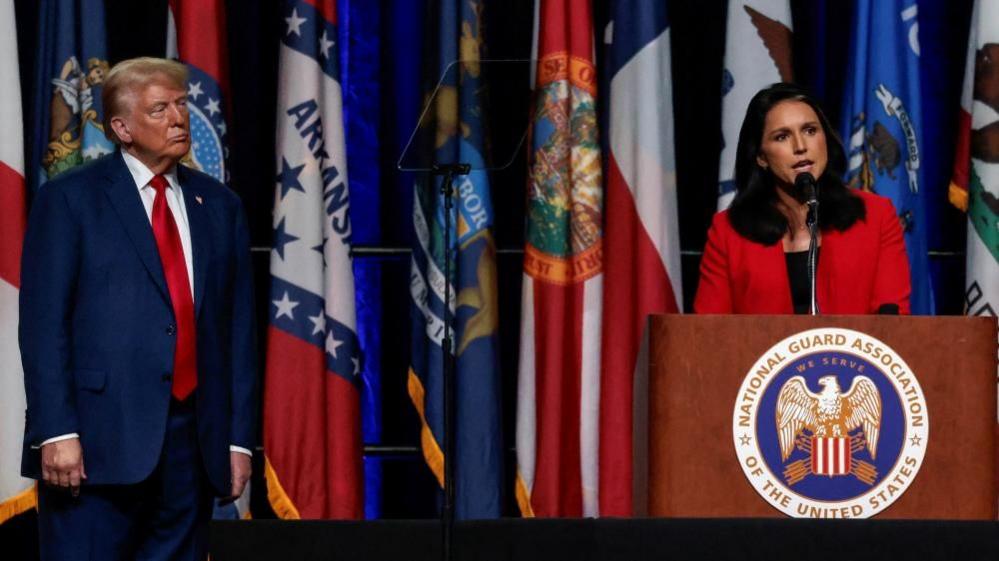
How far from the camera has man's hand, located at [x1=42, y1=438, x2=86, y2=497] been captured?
274cm

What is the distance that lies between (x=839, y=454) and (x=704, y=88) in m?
2.62

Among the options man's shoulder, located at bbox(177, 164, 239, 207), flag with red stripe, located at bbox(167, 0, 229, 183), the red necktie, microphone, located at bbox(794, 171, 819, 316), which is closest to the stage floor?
microphone, located at bbox(794, 171, 819, 316)

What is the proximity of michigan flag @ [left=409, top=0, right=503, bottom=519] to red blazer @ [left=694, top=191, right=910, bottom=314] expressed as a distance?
125cm

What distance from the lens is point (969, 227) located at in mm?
4316

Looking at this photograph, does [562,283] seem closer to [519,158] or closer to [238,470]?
[519,158]

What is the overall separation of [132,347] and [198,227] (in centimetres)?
31

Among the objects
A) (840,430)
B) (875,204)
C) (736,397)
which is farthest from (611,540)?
(875,204)

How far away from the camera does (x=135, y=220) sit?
2.88 metres

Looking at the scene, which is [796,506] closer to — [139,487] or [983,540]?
[983,540]

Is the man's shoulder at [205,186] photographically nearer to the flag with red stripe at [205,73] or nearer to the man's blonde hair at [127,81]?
the man's blonde hair at [127,81]

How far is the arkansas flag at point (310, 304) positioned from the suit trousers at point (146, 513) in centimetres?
133

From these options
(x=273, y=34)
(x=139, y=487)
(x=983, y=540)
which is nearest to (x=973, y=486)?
(x=983, y=540)

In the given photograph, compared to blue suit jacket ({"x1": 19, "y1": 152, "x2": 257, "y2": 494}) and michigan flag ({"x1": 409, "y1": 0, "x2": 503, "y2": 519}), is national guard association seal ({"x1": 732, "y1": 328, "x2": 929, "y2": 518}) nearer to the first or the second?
blue suit jacket ({"x1": 19, "y1": 152, "x2": 257, "y2": 494})

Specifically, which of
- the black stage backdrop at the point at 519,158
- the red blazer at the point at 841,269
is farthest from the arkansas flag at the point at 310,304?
the red blazer at the point at 841,269
